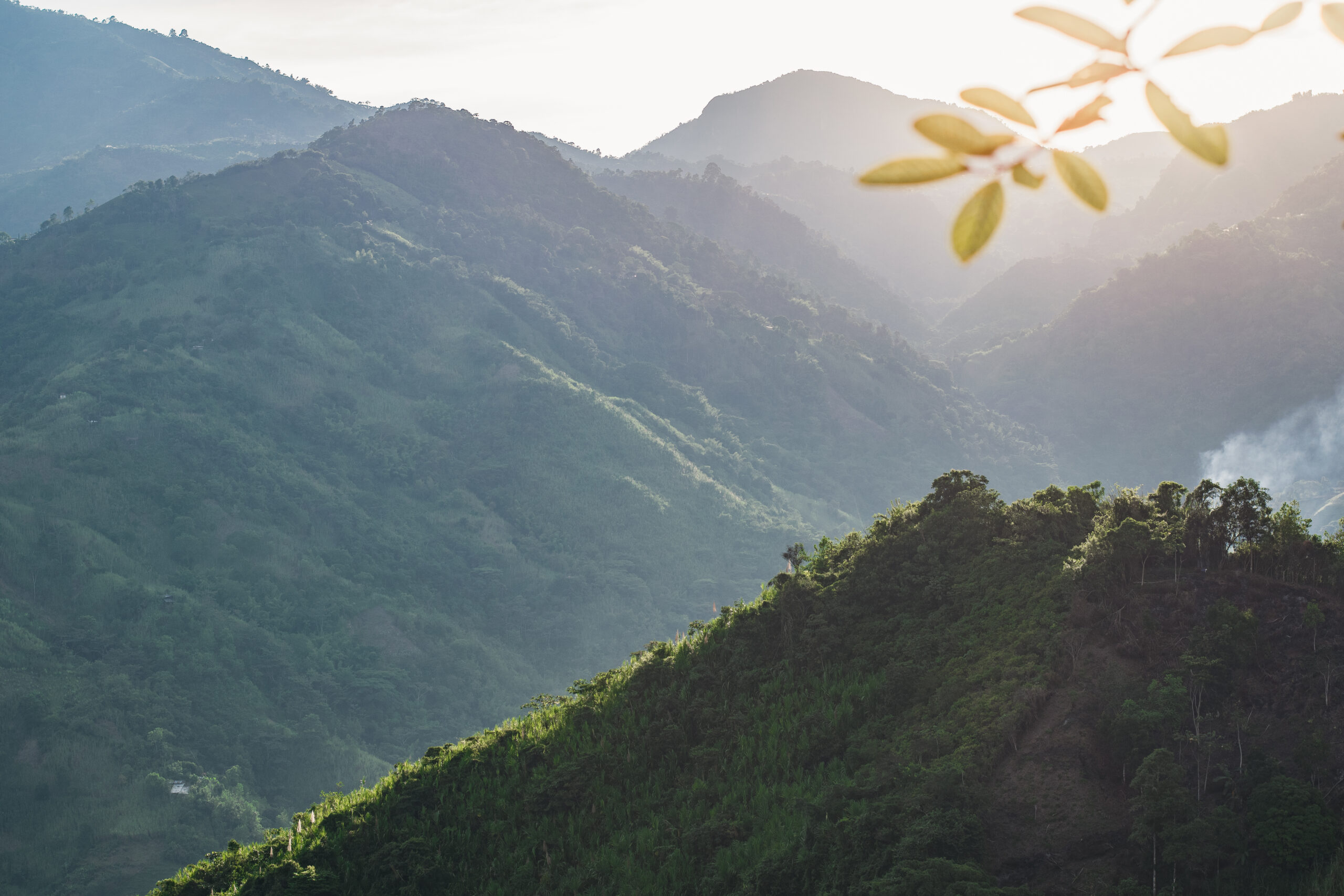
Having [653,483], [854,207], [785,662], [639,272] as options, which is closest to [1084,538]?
[785,662]

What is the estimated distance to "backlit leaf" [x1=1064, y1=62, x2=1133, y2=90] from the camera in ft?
3.85

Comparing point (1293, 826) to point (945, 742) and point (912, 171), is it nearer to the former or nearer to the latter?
point (945, 742)

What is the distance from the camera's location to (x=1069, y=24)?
1.09 metres

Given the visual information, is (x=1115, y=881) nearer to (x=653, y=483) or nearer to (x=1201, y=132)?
(x=1201, y=132)

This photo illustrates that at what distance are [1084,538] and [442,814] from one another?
7.30 m

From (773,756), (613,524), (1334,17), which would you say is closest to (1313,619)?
(773,756)

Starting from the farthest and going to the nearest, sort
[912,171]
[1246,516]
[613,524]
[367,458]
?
[367,458]
[613,524]
[1246,516]
[912,171]

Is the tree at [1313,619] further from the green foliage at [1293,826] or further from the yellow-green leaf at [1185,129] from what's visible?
the yellow-green leaf at [1185,129]

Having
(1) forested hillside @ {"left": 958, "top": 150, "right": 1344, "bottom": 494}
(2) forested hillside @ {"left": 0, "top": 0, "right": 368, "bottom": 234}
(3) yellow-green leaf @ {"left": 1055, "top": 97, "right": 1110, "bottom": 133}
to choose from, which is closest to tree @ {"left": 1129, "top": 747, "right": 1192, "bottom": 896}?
(3) yellow-green leaf @ {"left": 1055, "top": 97, "right": 1110, "bottom": 133}

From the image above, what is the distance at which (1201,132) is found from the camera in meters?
1.05

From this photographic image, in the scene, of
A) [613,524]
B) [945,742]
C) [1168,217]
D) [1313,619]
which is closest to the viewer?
[1313,619]

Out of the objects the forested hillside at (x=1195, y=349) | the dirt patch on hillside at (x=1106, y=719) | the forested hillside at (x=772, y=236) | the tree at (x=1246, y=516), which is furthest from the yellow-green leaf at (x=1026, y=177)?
the forested hillside at (x=772, y=236)

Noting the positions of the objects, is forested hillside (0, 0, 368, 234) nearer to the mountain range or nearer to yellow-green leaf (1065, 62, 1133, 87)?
the mountain range

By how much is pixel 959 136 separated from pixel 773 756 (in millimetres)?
8839
